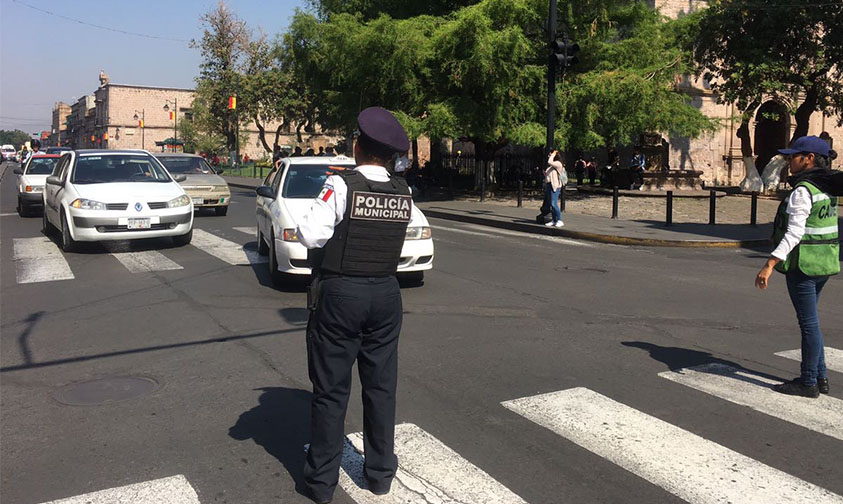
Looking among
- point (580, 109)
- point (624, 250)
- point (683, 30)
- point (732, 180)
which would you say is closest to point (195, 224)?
point (624, 250)

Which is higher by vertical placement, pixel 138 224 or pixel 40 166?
pixel 40 166

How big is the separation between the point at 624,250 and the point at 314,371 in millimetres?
11408

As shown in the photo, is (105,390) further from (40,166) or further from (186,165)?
(40,166)

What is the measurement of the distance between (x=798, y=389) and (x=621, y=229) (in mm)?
11542

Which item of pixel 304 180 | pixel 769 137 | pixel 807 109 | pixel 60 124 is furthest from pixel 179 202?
pixel 60 124

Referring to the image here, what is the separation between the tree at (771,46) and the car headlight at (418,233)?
19782mm

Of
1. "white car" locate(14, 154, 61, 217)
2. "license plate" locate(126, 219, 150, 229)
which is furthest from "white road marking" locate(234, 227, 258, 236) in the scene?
"white car" locate(14, 154, 61, 217)

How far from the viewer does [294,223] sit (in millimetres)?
8977

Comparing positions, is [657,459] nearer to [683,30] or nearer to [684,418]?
[684,418]

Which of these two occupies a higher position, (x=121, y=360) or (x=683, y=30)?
(x=683, y=30)

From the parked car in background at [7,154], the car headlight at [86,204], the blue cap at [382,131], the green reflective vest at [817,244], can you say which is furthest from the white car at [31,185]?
the parked car in background at [7,154]

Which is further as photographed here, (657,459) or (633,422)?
(633,422)

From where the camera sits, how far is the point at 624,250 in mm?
14094

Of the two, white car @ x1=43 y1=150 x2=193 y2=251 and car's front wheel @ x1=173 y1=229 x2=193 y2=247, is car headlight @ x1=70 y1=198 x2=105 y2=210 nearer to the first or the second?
A: white car @ x1=43 y1=150 x2=193 y2=251
